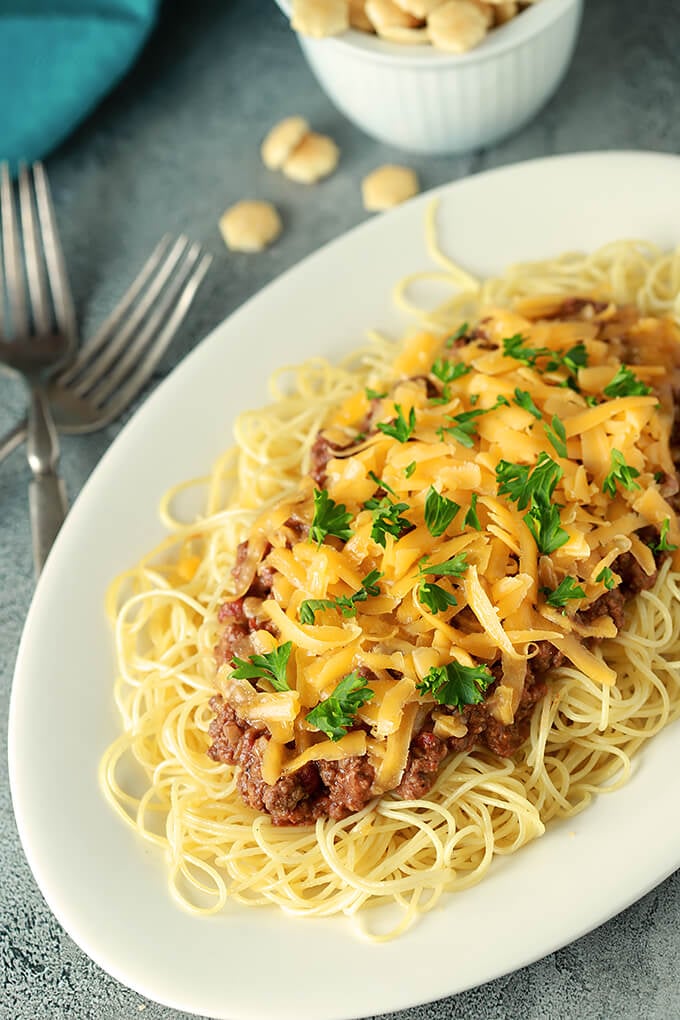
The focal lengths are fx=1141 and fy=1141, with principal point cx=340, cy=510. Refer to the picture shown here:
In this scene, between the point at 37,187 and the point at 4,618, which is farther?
A: the point at 37,187

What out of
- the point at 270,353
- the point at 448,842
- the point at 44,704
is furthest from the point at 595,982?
the point at 270,353

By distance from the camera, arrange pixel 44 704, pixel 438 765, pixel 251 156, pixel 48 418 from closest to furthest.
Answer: pixel 438 765, pixel 44 704, pixel 48 418, pixel 251 156

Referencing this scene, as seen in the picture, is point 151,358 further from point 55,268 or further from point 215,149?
point 215,149

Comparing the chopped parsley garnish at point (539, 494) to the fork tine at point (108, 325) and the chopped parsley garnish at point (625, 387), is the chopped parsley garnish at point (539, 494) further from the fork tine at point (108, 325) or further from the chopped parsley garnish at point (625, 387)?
the fork tine at point (108, 325)

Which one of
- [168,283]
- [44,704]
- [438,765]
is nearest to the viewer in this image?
[438,765]

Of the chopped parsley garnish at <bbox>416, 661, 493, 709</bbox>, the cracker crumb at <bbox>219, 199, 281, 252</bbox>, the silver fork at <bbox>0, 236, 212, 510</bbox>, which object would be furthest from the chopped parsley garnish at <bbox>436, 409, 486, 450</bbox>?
the cracker crumb at <bbox>219, 199, 281, 252</bbox>

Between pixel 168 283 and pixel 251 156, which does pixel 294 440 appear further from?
pixel 251 156

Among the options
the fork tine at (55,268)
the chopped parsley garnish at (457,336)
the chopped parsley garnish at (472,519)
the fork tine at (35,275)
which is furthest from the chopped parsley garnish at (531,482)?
the fork tine at (35,275)

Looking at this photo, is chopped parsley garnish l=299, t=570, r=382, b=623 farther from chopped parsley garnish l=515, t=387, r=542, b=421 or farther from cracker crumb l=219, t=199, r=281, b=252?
cracker crumb l=219, t=199, r=281, b=252
